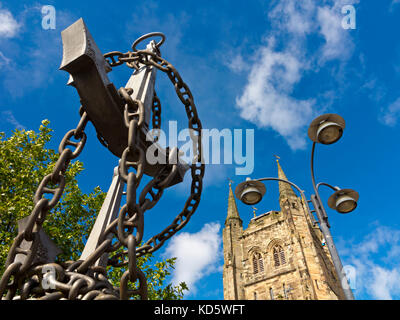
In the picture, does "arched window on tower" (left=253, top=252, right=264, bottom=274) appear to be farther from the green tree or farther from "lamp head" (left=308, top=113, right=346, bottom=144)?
"lamp head" (left=308, top=113, right=346, bottom=144)

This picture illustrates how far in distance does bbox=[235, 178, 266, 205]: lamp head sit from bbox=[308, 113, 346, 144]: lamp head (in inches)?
56.1

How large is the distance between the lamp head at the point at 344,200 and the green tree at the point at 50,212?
5.82 meters

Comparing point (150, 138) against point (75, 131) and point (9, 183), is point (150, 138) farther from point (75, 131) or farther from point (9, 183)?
point (9, 183)

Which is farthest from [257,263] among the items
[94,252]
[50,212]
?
[94,252]

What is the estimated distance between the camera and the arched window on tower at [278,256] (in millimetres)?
38781

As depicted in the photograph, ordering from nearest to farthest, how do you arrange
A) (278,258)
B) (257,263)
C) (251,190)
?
(251,190), (278,258), (257,263)

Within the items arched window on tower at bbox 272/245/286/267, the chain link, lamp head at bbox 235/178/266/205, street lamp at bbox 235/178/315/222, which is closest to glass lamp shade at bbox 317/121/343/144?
street lamp at bbox 235/178/315/222

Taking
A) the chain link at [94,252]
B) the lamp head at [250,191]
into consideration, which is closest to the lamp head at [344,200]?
the lamp head at [250,191]

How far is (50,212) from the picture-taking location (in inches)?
350

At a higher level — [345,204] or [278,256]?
[278,256]

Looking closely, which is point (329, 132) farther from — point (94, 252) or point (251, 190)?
point (94, 252)

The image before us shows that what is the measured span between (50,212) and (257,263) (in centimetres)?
3655
